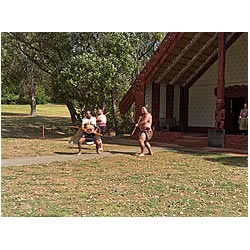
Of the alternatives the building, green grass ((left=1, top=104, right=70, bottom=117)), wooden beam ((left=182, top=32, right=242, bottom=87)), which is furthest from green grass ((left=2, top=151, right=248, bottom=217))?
green grass ((left=1, top=104, right=70, bottom=117))

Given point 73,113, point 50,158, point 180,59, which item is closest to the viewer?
point 50,158

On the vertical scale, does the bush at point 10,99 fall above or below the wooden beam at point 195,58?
below

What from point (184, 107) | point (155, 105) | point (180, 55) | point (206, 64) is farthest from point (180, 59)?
point (184, 107)

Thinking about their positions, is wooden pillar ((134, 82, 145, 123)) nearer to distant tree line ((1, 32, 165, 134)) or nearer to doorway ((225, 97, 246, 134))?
distant tree line ((1, 32, 165, 134))

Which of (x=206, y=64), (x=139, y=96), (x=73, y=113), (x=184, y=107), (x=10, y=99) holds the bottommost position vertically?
(x=73, y=113)

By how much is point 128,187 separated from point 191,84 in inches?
530

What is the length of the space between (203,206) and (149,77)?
11.9 metres

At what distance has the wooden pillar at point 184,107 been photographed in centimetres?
1991

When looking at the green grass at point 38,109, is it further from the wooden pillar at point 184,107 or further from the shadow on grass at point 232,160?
the shadow on grass at point 232,160

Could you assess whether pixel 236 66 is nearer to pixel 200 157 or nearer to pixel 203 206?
pixel 200 157

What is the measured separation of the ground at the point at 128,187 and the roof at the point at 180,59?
6713 mm

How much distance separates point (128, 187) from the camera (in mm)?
7348

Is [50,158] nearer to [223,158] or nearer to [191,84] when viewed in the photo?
[223,158]

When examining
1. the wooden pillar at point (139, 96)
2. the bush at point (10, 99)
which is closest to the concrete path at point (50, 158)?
the wooden pillar at point (139, 96)
